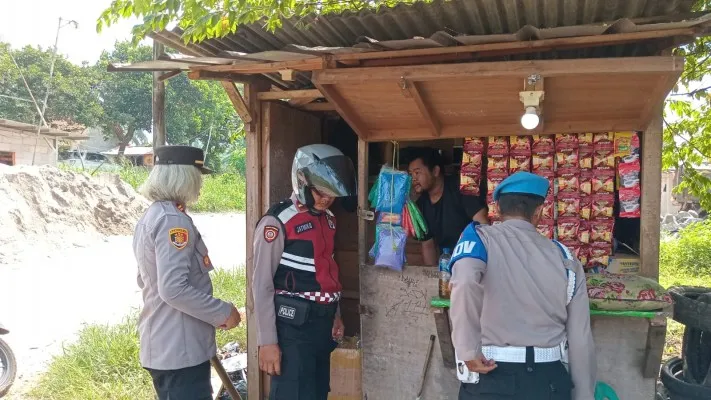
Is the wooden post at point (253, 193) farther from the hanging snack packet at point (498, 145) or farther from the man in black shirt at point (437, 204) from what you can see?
the hanging snack packet at point (498, 145)

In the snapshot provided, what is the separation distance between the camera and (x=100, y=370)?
5574 millimetres

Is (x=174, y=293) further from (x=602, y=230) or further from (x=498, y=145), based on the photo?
(x=602, y=230)

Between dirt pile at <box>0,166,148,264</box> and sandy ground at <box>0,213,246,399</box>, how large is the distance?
0.43 metres

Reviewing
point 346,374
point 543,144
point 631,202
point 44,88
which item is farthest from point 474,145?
point 44,88

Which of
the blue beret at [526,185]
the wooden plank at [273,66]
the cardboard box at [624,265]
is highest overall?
the wooden plank at [273,66]

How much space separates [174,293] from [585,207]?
8.54ft

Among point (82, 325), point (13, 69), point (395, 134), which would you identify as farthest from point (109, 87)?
point (395, 134)

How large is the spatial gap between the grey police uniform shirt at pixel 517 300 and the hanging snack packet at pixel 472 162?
4.61 ft

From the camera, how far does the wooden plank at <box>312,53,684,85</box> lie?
2.80 m

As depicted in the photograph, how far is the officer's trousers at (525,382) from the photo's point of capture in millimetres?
2373

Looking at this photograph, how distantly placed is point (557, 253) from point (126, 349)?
4.92 meters

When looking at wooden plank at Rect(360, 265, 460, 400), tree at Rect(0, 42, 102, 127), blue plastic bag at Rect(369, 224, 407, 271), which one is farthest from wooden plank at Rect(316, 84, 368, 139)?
tree at Rect(0, 42, 102, 127)

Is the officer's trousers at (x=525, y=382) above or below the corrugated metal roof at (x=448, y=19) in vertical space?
below

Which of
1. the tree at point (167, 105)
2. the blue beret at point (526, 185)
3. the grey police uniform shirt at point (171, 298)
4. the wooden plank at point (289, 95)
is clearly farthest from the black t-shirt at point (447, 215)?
the tree at point (167, 105)
